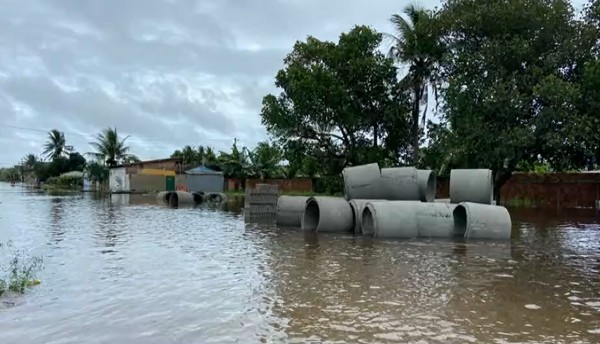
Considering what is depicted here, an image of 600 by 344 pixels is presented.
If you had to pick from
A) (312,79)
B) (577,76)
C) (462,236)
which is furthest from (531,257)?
(312,79)

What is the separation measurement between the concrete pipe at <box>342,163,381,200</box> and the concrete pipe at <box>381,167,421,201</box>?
0.65 ft

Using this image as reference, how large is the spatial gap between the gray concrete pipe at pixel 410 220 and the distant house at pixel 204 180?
2932 centimetres

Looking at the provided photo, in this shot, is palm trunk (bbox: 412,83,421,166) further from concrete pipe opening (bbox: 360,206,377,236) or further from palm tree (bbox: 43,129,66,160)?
palm tree (bbox: 43,129,66,160)

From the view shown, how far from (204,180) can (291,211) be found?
2677 centimetres

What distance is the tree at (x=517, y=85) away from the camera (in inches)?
786

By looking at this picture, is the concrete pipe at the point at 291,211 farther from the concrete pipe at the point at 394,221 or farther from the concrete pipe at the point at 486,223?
the concrete pipe at the point at 486,223

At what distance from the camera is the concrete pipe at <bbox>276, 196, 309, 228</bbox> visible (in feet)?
50.1

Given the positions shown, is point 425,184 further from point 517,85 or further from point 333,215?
point 517,85

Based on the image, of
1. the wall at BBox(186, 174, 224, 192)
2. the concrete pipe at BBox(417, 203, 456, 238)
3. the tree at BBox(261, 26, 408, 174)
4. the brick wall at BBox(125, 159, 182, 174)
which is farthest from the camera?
the brick wall at BBox(125, 159, 182, 174)

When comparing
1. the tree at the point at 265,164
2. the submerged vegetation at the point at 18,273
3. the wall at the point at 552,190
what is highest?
the tree at the point at 265,164

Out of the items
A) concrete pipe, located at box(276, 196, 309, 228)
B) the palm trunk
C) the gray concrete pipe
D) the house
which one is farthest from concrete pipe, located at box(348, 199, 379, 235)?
the house

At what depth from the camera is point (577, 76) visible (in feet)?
69.1

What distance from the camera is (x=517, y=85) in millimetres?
20953

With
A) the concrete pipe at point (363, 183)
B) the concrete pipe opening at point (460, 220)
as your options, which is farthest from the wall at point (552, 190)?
the concrete pipe at point (363, 183)
